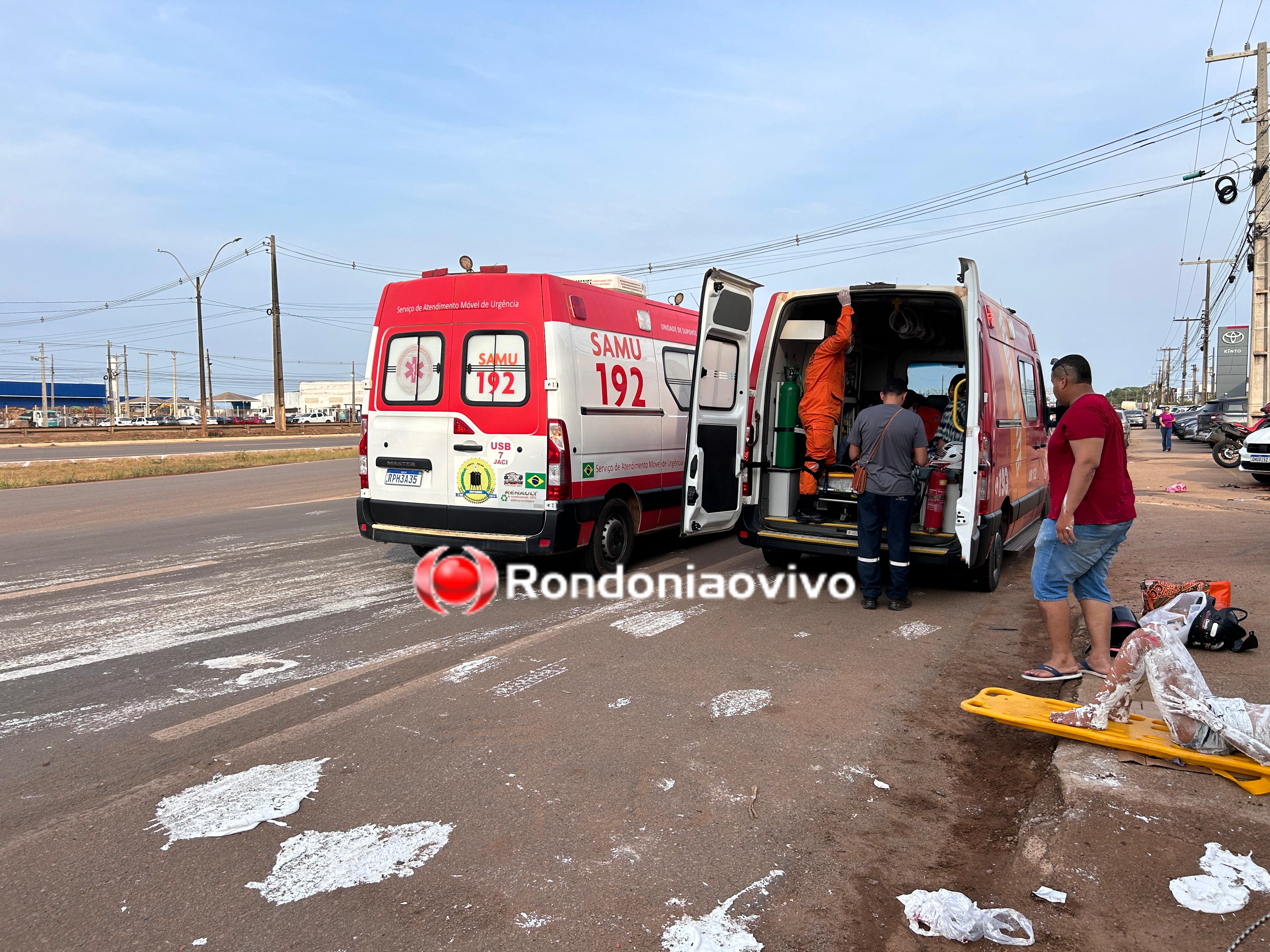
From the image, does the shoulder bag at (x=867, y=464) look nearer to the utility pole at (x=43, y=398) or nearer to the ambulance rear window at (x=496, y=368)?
the ambulance rear window at (x=496, y=368)

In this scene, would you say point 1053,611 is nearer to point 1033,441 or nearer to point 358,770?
point 358,770

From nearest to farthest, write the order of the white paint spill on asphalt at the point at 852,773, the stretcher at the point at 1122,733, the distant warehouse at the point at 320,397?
the stretcher at the point at 1122,733 < the white paint spill on asphalt at the point at 852,773 < the distant warehouse at the point at 320,397

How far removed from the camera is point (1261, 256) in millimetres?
23141

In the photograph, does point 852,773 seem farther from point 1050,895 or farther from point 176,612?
point 176,612

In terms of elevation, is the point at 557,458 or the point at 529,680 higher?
the point at 557,458

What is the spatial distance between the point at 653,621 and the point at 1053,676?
2.62 meters

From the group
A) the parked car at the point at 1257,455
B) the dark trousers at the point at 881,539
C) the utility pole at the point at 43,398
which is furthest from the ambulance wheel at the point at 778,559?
the utility pole at the point at 43,398

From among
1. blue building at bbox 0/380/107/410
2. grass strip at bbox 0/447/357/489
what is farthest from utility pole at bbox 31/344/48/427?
grass strip at bbox 0/447/357/489

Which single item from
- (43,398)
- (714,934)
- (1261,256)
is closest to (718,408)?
(714,934)

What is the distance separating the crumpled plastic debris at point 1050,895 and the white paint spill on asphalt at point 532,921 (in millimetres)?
1556

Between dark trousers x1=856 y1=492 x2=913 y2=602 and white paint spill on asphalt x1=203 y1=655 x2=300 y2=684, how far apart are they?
4077 mm

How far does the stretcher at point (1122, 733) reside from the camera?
355 centimetres

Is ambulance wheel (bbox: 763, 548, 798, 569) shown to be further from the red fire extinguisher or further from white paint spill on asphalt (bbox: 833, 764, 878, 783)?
white paint spill on asphalt (bbox: 833, 764, 878, 783)

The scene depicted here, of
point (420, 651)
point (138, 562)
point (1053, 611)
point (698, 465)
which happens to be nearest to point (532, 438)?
point (698, 465)
